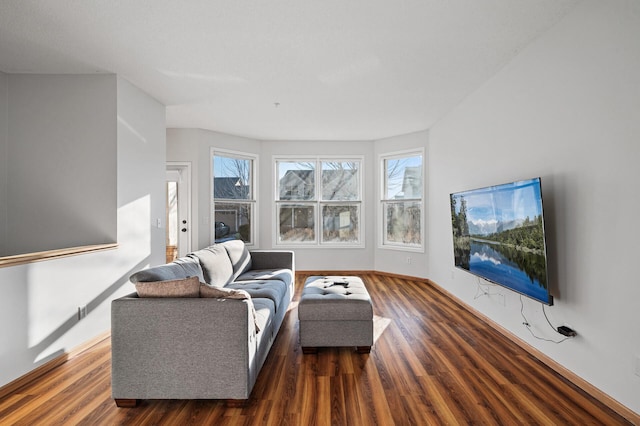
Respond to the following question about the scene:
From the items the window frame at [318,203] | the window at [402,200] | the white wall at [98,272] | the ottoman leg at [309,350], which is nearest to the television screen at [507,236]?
the ottoman leg at [309,350]

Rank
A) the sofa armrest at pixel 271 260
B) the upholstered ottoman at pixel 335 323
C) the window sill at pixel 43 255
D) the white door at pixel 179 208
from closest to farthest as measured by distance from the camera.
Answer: the window sill at pixel 43 255, the upholstered ottoman at pixel 335 323, the sofa armrest at pixel 271 260, the white door at pixel 179 208

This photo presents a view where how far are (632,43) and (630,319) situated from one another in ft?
5.17

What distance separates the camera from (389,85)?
3689 mm

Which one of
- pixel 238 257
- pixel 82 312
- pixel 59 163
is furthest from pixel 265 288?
pixel 59 163

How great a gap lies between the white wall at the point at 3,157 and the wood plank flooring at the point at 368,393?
152cm

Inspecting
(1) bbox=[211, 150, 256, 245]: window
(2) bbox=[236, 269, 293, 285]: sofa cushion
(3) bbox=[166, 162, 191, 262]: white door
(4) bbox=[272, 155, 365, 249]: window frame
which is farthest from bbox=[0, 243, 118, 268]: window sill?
(4) bbox=[272, 155, 365, 249]: window frame

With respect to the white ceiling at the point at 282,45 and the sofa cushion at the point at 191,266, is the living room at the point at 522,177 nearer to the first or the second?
the white ceiling at the point at 282,45

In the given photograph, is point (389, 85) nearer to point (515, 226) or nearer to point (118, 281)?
point (515, 226)

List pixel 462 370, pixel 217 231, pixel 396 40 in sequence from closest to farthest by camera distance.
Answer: pixel 462 370
pixel 396 40
pixel 217 231

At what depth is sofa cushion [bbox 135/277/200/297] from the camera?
2125mm

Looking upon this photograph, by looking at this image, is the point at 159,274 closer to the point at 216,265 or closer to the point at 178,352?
the point at 178,352

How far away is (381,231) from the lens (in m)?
6.36

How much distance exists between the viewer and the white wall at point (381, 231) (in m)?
5.70

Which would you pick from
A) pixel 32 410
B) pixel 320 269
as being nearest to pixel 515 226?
pixel 32 410
